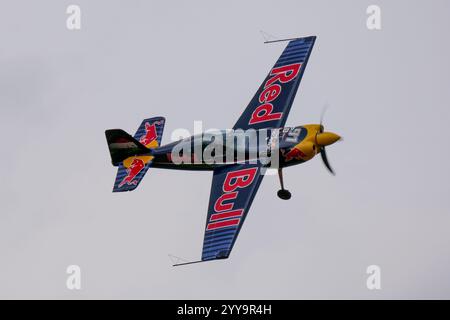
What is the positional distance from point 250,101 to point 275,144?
3815mm

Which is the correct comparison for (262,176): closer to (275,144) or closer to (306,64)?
(275,144)

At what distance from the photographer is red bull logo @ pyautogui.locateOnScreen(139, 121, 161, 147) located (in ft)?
176

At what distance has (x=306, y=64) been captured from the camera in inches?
2141

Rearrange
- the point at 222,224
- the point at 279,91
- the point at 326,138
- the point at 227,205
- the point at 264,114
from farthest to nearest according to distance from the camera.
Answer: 1. the point at 279,91
2. the point at 264,114
3. the point at 326,138
4. the point at 227,205
5. the point at 222,224

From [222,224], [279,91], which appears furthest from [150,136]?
[222,224]

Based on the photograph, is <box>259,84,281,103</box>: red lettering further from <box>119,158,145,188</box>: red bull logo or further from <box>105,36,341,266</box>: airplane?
<box>119,158,145,188</box>: red bull logo

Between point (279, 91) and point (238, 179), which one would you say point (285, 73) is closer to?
point (279, 91)

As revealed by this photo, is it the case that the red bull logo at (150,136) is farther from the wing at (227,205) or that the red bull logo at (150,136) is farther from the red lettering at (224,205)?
the red lettering at (224,205)

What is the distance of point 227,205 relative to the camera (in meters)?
48.9

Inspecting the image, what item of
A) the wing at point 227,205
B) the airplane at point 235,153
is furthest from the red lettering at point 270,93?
the wing at point 227,205

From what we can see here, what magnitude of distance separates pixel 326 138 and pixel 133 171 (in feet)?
24.5

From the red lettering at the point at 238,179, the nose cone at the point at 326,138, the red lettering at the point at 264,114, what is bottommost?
the red lettering at the point at 238,179

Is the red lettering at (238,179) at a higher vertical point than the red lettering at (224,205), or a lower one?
higher

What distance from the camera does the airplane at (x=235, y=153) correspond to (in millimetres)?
48438
